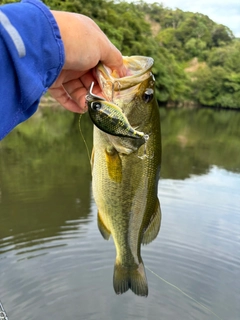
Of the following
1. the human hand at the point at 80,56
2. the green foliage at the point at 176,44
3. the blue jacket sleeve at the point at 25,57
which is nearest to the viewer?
the blue jacket sleeve at the point at 25,57

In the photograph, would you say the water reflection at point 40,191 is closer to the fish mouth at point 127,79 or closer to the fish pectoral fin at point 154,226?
the fish pectoral fin at point 154,226

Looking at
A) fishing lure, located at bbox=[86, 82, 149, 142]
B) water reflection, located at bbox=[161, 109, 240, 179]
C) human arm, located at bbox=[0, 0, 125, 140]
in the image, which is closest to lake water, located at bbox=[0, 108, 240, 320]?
water reflection, located at bbox=[161, 109, 240, 179]

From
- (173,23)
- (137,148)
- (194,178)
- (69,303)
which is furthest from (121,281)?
(173,23)

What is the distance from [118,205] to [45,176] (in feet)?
24.9

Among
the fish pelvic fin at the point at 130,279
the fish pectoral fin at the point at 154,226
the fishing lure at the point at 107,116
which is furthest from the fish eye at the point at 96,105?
the fish pelvic fin at the point at 130,279

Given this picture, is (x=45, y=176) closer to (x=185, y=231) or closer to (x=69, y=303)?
(x=185, y=231)

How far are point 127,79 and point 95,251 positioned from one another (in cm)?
406

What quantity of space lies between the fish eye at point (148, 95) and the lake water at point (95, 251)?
10.2 feet

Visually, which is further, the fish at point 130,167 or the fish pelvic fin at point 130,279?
the fish pelvic fin at point 130,279

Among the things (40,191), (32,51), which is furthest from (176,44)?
(32,51)

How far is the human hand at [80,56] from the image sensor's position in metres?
1.23

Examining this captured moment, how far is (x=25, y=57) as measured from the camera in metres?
1.01

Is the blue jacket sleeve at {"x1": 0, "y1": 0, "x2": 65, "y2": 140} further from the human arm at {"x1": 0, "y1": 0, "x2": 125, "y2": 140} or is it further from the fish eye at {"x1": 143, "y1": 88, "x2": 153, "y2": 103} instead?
the fish eye at {"x1": 143, "y1": 88, "x2": 153, "y2": 103}

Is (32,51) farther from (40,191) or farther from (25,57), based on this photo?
(40,191)
